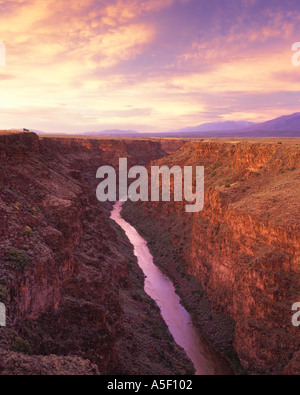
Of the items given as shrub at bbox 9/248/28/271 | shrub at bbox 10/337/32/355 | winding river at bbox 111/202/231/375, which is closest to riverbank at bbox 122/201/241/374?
winding river at bbox 111/202/231/375

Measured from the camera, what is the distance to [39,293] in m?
17.8

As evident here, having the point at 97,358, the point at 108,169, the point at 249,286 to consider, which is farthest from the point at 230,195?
the point at 108,169

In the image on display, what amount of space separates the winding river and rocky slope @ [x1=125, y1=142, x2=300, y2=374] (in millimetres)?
1020

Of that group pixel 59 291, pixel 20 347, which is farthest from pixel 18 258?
pixel 20 347

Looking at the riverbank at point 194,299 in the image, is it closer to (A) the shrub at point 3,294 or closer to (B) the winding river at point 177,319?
(B) the winding river at point 177,319

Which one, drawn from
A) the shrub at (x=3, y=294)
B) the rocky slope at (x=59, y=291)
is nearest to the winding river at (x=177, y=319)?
the rocky slope at (x=59, y=291)

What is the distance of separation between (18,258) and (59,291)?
4470 mm

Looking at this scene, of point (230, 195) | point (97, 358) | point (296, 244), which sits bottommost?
point (97, 358)

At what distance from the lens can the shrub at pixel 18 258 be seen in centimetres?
1672

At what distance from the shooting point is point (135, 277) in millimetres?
42219

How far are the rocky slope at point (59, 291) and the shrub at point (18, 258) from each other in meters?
0.05

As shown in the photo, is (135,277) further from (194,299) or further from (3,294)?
(3,294)

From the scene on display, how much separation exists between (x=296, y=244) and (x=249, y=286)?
521 cm
